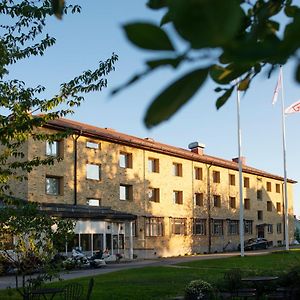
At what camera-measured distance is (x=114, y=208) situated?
43406 millimetres

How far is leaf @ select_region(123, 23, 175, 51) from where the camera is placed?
1063 millimetres

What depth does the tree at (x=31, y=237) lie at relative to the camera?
1111cm

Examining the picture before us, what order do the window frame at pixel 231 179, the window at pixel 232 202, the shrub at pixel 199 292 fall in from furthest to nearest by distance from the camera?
the window frame at pixel 231 179 → the window at pixel 232 202 → the shrub at pixel 199 292

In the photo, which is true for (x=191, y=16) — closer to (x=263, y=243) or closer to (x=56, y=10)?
(x=56, y=10)

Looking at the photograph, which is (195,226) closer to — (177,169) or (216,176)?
(177,169)

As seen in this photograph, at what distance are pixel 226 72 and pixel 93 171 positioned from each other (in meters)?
40.8

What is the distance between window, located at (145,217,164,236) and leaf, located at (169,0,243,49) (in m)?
45.8

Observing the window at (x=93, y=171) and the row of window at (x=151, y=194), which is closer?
the row of window at (x=151, y=194)

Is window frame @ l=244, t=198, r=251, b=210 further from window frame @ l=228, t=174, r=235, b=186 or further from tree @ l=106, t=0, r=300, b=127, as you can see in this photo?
tree @ l=106, t=0, r=300, b=127

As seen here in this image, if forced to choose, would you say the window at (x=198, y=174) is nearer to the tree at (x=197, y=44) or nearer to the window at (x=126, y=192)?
the window at (x=126, y=192)

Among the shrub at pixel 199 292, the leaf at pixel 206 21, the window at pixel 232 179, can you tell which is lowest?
the shrub at pixel 199 292

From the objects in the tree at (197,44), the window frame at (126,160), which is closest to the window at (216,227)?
the window frame at (126,160)

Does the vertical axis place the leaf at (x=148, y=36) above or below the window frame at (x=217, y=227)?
above

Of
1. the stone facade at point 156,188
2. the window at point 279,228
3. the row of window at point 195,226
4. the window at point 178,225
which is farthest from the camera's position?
the window at point 279,228
